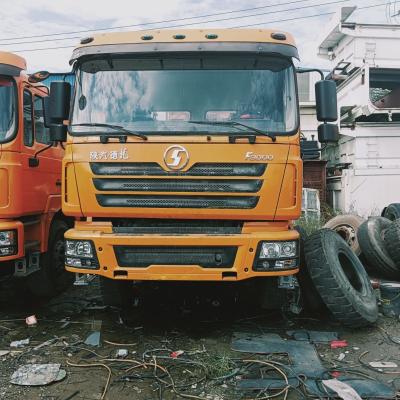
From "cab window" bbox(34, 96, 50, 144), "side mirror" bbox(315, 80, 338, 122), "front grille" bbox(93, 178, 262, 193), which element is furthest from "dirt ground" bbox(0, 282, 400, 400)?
"side mirror" bbox(315, 80, 338, 122)

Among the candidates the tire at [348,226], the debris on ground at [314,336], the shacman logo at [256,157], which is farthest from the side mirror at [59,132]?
the tire at [348,226]

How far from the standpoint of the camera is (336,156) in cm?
1227

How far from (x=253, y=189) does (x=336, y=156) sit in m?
8.92

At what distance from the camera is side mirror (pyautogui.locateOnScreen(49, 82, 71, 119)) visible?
4422 millimetres

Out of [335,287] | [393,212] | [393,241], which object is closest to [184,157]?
[335,287]

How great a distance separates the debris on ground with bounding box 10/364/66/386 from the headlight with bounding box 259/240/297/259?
6.09ft

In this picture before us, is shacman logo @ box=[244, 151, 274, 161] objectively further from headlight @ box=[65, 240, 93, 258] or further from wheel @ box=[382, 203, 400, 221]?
wheel @ box=[382, 203, 400, 221]

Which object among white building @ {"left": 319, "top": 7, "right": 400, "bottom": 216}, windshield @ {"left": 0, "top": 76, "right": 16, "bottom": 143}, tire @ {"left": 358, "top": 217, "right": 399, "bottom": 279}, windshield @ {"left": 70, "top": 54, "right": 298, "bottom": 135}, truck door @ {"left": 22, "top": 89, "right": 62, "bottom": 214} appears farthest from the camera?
white building @ {"left": 319, "top": 7, "right": 400, "bottom": 216}

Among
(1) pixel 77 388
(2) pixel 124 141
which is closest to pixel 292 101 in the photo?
(2) pixel 124 141

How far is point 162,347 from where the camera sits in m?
4.06

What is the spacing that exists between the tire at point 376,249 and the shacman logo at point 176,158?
3.61m

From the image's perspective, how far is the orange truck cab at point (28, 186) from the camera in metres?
4.68

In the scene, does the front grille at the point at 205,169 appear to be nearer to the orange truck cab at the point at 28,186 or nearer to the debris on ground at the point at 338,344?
the orange truck cab at the point at 28,186

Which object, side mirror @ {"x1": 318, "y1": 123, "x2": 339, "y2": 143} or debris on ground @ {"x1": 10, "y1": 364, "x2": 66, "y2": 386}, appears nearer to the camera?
debris on ground @ {"x1": 10, "y1": 364, "x2": 66, "y2": 386}
